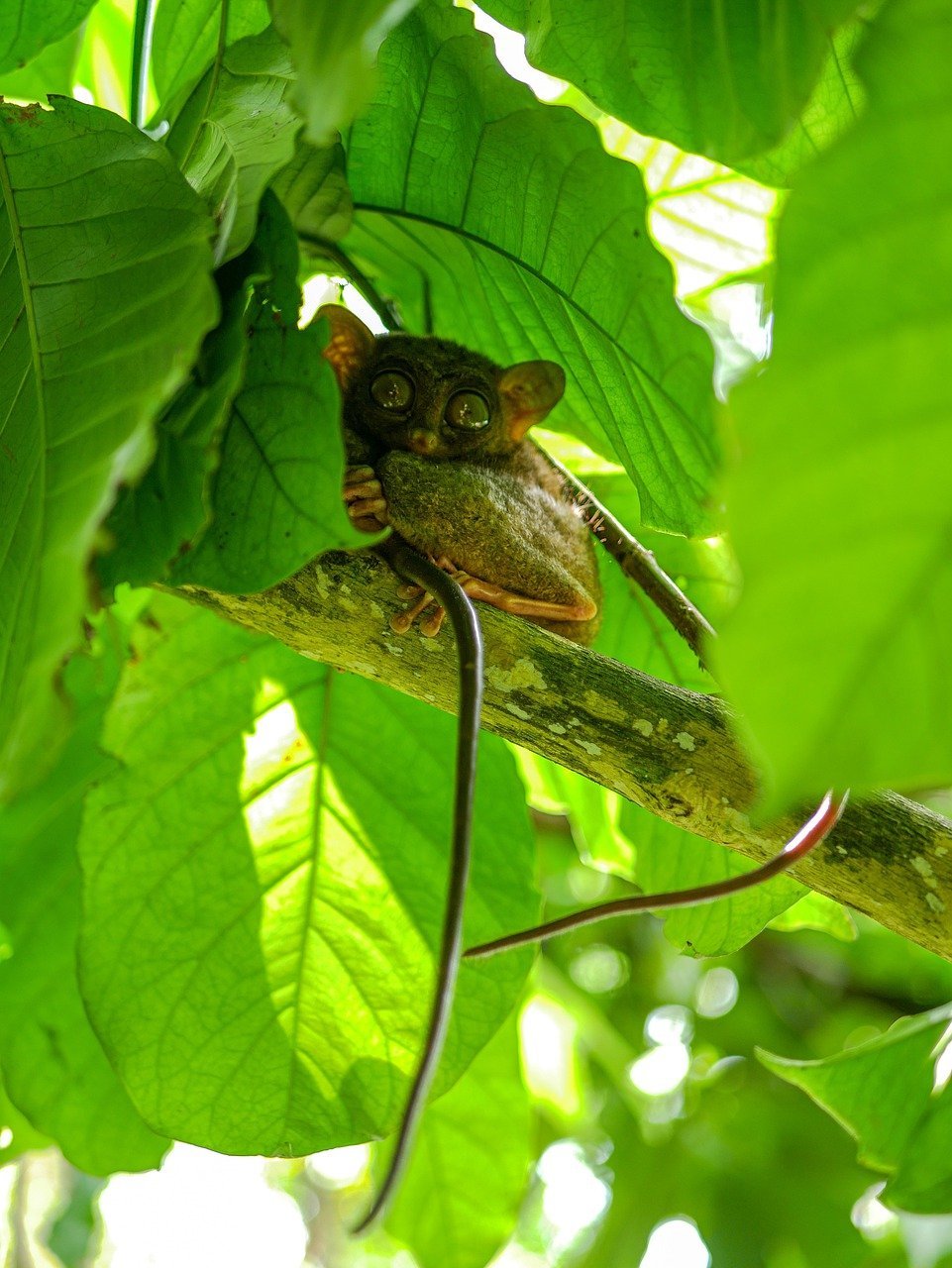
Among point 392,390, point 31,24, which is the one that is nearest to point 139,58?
point 31,24

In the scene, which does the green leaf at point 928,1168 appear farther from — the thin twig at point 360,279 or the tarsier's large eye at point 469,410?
the thin twig at point 360,279

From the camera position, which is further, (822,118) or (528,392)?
(528,392)

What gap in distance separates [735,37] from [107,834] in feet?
4.76

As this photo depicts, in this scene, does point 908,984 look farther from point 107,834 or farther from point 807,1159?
point 107,834

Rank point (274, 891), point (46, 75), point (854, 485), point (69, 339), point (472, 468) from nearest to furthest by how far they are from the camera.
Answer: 1. point (854, 485)
2. point (69, 339)
3. point (472, 468)
4. point (274, 891)
5. point (46, 75)

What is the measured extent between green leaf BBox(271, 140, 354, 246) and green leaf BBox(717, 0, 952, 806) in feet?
3.27

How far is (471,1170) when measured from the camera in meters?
2.27

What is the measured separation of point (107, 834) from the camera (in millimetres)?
1853

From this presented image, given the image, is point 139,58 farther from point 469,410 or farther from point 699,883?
point 699,883

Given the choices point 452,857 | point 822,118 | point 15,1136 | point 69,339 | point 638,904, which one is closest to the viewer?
point 452,857

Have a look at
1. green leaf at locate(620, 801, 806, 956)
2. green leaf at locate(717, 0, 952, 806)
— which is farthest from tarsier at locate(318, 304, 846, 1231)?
green leaf at locate(717, 0, 952, 806)

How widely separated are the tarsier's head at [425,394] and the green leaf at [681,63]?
49 cm

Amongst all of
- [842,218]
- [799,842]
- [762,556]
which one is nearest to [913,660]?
[762,556]

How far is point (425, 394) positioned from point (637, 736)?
2.65 ft
